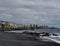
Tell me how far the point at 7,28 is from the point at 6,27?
1.67 metres

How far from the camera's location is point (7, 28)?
198625mm

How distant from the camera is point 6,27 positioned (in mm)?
199375
